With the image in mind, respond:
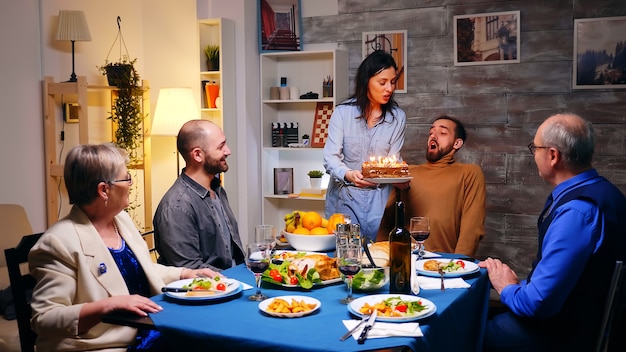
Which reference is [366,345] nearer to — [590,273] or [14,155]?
[590,273]

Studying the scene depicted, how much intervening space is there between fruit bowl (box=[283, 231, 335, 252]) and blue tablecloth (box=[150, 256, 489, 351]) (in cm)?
51

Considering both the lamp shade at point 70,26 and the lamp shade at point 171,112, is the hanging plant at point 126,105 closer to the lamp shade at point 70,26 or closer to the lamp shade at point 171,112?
the lamp shade at point 171,112

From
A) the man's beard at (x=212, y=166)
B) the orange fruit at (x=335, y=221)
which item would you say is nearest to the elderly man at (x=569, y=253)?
the orange fruit at (x=335, y=221)

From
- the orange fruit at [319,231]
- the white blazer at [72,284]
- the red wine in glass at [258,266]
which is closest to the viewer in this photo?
the white blazer at [72,284]

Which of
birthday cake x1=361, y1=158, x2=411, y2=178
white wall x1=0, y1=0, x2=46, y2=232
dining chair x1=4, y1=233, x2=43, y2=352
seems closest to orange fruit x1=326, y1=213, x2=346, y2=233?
birthday cake x1=361, y1=158, x2=411, y2=178

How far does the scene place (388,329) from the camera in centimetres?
191

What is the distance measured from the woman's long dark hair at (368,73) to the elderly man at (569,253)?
1.62 metres

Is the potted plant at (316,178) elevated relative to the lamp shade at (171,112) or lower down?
lower down

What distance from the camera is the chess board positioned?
5.50 m

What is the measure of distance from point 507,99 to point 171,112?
2489 millimetres

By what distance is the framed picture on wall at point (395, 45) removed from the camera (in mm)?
5262

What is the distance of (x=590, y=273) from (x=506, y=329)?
39 centimetres

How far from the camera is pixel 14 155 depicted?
4.76 meters

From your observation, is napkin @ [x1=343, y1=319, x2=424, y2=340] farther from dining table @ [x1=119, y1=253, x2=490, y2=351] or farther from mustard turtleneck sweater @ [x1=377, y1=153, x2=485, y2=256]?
mustard turtleneck sweater @ [x1=377, y1=153, x2=485, y2=256]
